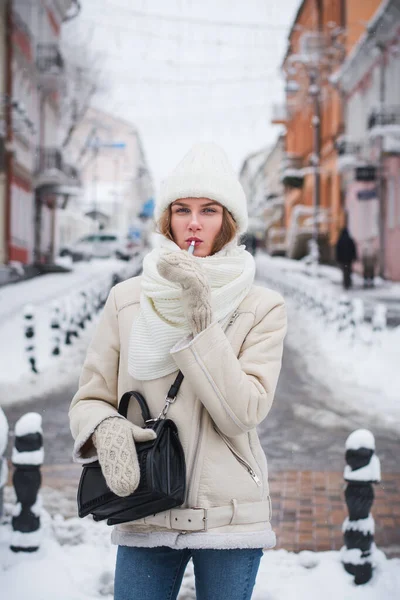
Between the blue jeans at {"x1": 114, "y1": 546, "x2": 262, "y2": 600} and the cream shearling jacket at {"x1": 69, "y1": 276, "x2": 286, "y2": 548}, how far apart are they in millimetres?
43

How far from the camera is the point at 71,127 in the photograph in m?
26.1

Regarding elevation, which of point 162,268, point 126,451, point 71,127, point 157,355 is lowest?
point 126,451


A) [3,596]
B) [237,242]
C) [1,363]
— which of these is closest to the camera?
[237,242]

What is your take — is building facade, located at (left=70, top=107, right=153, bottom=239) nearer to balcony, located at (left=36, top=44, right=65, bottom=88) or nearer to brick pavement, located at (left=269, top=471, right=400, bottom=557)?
balcony, located at (left=36, top=44, right=65, bottom=88)

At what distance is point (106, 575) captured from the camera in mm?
3562

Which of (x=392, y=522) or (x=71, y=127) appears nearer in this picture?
(x=392, y=522)

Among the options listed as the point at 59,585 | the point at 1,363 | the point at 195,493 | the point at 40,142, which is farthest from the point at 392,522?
the point at 40,142

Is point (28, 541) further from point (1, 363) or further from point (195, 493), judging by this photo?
point (1, 363)

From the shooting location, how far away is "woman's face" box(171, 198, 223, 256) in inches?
72.4

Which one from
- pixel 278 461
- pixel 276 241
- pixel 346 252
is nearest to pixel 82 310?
pixel 278 461

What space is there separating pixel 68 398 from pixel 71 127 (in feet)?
66.2

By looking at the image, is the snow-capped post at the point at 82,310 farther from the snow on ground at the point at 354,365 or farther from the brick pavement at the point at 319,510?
the brick pavement at the point at 319,510

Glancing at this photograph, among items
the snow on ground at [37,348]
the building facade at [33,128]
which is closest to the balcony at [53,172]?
the building facade at [33,128]

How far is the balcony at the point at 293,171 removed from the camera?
28.3 metres
